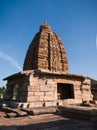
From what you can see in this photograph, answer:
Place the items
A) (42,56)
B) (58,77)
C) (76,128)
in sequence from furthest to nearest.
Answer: (42,56), (58,77), (76,128)

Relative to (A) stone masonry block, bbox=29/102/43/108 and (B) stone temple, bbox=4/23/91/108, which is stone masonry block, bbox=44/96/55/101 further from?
(A) stone masonry block, bbox=29/102/43/108

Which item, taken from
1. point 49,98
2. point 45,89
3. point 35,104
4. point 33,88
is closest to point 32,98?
point 35,104

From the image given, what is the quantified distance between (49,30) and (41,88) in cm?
924

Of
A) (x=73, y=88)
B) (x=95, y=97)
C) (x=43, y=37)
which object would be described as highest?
(x=43, y=37)

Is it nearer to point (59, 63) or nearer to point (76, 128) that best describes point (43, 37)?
point (59, 63)

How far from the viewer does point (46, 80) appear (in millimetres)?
9609

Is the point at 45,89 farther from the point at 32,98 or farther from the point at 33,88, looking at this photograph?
the point at 32,98

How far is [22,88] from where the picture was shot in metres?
9.34

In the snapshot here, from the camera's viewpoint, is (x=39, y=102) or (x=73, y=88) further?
(x=73, y=88)

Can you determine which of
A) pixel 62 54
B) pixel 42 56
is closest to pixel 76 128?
pixel 42 56

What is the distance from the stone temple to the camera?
8938 millimetres

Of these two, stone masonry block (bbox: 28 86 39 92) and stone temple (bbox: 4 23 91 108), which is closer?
stone masonry block (bbox: 28 86 39 92)

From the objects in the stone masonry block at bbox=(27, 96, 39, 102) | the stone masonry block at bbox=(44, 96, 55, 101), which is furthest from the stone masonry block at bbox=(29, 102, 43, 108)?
the stone masonry block at bbox=(44, 96, 55, 101)

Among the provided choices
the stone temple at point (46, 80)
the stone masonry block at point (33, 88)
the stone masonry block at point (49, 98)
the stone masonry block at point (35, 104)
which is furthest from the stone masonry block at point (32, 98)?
the stone masonry block at point (49, 98)
